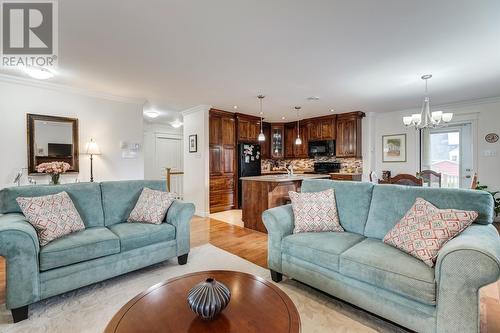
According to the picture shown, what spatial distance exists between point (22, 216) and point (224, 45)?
263 centimetres

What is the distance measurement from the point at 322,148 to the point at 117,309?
6.10 meters

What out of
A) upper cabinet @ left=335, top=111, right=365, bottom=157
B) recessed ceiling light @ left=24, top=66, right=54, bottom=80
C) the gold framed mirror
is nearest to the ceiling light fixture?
the gold framed mirror

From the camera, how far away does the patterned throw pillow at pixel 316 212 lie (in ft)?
7.96

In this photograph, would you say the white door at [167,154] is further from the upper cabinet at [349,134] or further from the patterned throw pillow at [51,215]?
the patterned throw pillow at [51,215]

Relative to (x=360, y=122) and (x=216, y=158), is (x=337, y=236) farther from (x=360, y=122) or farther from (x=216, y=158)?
(x=360, y=122)

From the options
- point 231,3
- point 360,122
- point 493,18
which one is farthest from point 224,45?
point 360,122

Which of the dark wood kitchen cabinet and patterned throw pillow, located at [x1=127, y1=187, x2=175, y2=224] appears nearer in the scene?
patterned throw pillow, located at [x1=127, y1=187, x2=175, y2=224]

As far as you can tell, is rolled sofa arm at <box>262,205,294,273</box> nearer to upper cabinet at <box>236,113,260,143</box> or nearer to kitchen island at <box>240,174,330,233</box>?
kitchen island at <box>240,174,330,233</box>

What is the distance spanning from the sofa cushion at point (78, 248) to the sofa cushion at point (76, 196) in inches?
10.5

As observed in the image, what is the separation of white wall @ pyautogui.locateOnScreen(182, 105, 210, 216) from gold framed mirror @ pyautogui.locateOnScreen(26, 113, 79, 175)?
2290 millimetres

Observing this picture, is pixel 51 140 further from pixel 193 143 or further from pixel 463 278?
pixel 463 278

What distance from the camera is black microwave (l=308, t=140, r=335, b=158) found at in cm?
672

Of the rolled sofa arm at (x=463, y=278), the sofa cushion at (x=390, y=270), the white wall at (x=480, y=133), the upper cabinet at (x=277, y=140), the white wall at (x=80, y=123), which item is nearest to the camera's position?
the rolled sofa arm at (x=463, y=278)

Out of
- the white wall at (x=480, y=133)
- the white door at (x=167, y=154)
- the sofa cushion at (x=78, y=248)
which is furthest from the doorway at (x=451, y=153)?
the white door at (x=167, y=154)
